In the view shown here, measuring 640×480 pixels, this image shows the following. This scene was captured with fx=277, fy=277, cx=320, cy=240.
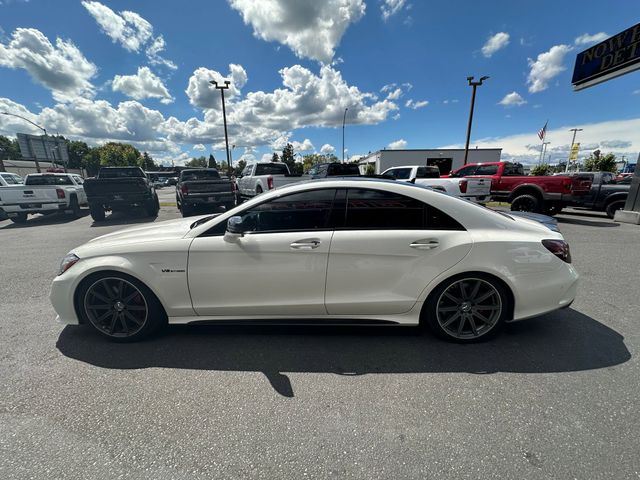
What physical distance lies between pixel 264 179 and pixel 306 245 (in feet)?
29.1

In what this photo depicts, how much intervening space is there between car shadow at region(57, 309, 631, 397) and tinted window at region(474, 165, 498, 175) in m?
9.42

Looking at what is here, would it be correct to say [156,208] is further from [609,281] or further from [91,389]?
[609,281]

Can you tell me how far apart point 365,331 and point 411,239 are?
44.2 inches

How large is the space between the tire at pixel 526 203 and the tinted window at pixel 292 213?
32.0 feet

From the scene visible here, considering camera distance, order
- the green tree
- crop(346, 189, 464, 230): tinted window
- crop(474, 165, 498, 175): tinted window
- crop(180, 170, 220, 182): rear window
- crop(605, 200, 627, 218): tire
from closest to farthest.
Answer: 1. crop(346, 189, 464, 230): tinted window
2. crop(605, 200, 627, 218): tire
3. crop(474, 165, 498, 175): tinted window
4. crop(180, 170, 220, 182): rear window
5. the green tree

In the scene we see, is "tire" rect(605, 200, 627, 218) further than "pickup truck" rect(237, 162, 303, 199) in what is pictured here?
No

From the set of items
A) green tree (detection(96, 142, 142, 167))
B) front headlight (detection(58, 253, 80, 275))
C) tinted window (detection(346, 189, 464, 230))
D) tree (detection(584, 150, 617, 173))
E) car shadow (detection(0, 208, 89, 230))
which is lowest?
car shadow (detection(0, 208, 89, 230))

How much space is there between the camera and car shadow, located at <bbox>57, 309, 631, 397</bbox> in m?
2.40

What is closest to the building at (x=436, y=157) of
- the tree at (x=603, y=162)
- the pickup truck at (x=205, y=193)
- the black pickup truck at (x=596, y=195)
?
the tree at (x=603, y=162)

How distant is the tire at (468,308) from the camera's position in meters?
2.58

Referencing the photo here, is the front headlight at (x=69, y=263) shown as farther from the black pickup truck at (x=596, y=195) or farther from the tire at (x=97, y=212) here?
the black pickup truck at (x=596, y=195)

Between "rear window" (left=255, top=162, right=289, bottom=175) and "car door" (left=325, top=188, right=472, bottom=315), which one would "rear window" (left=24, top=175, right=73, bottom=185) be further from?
"car door" (left=325, top=188, right=472, bottom=315)

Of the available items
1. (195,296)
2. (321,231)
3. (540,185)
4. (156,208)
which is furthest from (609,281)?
(156,208)

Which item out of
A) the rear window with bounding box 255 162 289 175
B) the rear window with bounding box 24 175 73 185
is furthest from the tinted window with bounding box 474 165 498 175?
the rear window with bounding box 24 175 73 185
